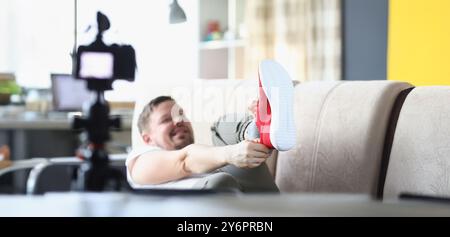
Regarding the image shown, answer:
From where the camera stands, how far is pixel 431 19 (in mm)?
1703

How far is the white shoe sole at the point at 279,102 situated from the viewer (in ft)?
2.44

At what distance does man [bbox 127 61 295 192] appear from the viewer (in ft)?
2.59

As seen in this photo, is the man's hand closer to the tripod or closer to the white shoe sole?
the white shoe sole

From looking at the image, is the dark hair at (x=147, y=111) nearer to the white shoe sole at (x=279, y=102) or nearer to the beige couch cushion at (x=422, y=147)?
the white shoe sole at (x=279, y=102)

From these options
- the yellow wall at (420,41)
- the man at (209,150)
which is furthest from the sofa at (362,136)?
the yellow wall at (420,41)

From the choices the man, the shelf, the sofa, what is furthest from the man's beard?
the shelf

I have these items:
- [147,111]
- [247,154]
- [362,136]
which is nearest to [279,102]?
[247,154]

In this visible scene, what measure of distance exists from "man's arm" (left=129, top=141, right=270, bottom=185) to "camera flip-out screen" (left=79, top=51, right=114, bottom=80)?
256 millimetres

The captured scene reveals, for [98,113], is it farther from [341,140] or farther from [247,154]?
[341,140]

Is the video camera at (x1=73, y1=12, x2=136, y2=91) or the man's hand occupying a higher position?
→ the video camera at (x1=73, y1=12, x2=136, y2=91)

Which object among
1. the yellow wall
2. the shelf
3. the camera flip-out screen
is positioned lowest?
the camera flip-out screen
